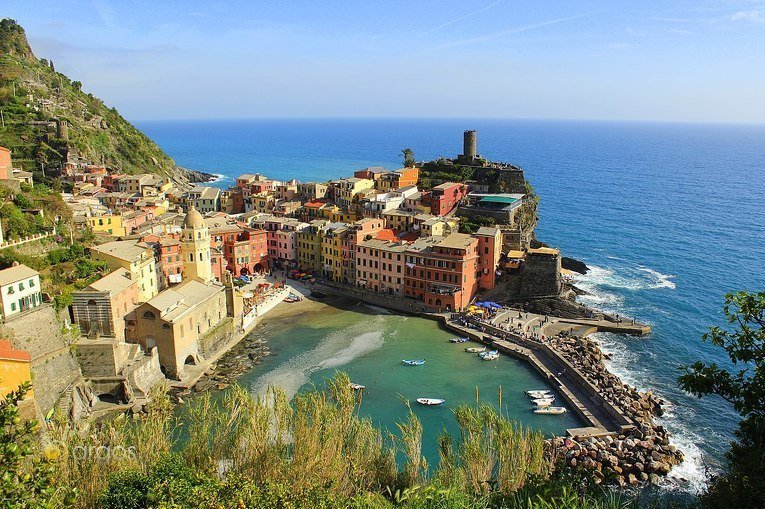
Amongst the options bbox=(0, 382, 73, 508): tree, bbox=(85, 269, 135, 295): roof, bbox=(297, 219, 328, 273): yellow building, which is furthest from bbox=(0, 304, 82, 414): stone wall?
bbox=(297, 219, 328, 273): yellow building

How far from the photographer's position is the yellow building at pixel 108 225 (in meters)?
51.6

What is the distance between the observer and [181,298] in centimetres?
4022

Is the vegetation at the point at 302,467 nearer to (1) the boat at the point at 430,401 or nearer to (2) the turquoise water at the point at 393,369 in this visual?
(2) the turquoise water at the point at 393,369

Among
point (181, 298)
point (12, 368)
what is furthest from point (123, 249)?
point (12, 368)

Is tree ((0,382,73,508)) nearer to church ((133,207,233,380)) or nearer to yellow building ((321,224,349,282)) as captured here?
church ((133,207,233,380))

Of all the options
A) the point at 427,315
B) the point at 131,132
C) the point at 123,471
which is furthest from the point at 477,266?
the point at 131,132

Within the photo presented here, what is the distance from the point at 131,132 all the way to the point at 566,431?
10161 centimetres

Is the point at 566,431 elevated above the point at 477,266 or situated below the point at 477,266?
below

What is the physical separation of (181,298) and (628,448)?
28.9m

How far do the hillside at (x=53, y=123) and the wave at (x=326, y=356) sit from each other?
166ft

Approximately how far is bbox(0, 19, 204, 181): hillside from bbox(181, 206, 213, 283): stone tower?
3798 cm

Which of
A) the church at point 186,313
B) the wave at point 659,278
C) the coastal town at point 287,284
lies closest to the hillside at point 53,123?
the coastal town at point 287,284

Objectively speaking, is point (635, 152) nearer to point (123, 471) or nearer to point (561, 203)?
point (561, 203)

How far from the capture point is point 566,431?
3203 centimetres
